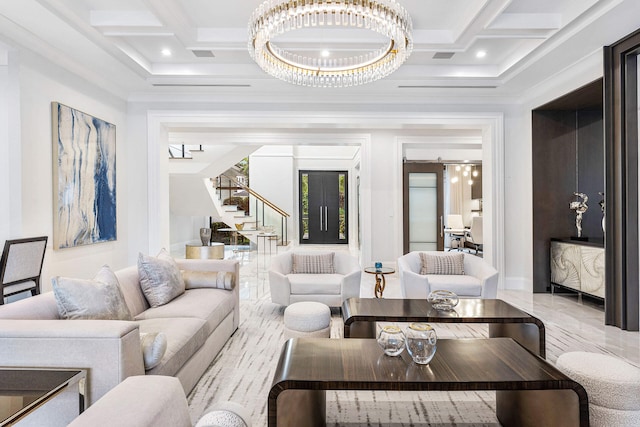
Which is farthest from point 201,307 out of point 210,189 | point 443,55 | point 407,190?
point 210,189

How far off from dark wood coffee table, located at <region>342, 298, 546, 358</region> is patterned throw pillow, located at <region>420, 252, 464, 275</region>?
126 cm

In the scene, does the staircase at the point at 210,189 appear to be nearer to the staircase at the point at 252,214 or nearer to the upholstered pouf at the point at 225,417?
the staircase at the point at 252,214

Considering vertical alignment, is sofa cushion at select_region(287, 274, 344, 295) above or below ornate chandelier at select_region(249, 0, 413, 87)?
below

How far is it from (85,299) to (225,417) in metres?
1.24

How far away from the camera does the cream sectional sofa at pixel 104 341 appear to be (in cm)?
163

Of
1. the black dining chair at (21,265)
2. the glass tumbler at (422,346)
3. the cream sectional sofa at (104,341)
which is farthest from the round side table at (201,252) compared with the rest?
the glass tumbler at (422,346)

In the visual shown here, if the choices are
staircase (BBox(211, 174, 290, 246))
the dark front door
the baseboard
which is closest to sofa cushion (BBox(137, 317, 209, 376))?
the baseboard

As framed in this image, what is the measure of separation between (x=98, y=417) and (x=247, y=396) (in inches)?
58.1

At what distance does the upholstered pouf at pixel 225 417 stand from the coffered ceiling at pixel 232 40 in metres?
3.36

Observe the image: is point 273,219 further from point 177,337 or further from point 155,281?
point 177,337

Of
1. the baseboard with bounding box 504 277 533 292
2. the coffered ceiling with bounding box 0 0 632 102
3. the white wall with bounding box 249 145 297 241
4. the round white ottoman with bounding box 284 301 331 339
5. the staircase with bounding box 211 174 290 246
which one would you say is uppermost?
the coffered ceiling with bounding box 0 0 632 102

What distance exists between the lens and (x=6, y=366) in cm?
162

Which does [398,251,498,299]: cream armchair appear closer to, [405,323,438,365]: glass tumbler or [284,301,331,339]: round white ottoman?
[284,301,331,339]: round white ottoman

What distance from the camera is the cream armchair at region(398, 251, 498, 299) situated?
4.03 m
